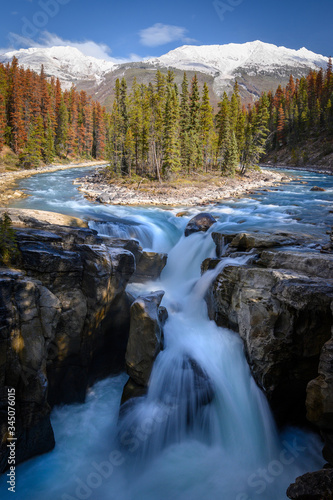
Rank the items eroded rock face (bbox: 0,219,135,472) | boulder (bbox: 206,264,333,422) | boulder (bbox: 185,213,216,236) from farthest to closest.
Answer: boulder (bbox: 185,213,216,236) → boulder (bbox: 206,264,333,422) → eroded rock face (bbox: 0,219,135,472)

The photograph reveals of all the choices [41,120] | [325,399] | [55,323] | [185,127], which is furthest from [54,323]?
[41,120]

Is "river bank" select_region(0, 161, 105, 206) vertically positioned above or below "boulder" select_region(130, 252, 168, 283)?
above

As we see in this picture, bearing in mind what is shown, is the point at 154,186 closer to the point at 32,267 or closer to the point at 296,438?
the point at 32,267

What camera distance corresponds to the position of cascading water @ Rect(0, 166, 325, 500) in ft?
19.6

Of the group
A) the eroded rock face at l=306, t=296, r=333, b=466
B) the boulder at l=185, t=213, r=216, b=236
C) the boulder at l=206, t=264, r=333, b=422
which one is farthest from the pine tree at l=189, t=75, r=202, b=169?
the eroded rock face at l=306, t=296, r=333, b=466

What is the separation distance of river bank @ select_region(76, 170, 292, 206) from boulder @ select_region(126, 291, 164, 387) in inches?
789

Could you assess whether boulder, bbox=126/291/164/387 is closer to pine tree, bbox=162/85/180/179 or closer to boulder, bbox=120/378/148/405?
boulder, bbox=120/378/148/405

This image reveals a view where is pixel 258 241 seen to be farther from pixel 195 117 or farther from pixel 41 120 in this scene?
pixel 41 120

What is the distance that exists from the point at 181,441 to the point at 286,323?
394 cm

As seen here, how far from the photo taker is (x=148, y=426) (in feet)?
22.9

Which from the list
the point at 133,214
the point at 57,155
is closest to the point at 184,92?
the point at 133,214

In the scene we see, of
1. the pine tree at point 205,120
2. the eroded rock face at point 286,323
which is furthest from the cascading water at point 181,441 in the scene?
the pine tree at point 205,120

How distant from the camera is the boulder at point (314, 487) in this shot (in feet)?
13.1

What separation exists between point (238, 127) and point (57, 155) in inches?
1635
